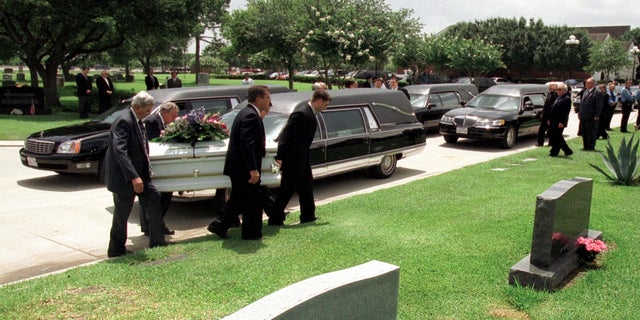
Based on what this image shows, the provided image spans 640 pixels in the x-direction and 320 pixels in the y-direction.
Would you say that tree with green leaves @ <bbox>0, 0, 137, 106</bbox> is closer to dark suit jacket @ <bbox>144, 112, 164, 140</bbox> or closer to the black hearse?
the black hearse

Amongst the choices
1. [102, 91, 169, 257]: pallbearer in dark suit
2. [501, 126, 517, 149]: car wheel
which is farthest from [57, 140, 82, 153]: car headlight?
[501, 126, 517, 149]: car wheel

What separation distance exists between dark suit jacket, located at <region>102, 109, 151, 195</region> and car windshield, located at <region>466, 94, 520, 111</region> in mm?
12901

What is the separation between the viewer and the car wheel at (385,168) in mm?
11070

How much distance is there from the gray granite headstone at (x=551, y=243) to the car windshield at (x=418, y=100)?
517 inches

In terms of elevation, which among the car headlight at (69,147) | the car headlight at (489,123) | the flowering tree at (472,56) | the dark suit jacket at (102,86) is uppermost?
the flowering tree at (472,56)

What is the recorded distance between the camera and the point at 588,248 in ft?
17.5

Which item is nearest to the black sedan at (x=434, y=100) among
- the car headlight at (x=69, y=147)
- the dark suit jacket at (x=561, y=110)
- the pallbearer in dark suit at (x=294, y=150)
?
the dark suit jacket at (x=561, y=110)

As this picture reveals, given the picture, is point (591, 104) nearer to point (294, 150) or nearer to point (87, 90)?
point (294, 150)

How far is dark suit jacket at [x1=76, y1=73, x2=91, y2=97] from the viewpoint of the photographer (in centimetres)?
1948

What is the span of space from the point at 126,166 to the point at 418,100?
45.7 feet

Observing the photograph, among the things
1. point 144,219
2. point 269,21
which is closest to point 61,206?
point 144,219

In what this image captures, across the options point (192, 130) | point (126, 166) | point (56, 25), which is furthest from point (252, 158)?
point (56, 25)

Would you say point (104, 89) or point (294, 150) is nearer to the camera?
point (294, 150)

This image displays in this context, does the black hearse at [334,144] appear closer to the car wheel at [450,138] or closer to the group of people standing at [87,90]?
the car wheel at [450,138]
